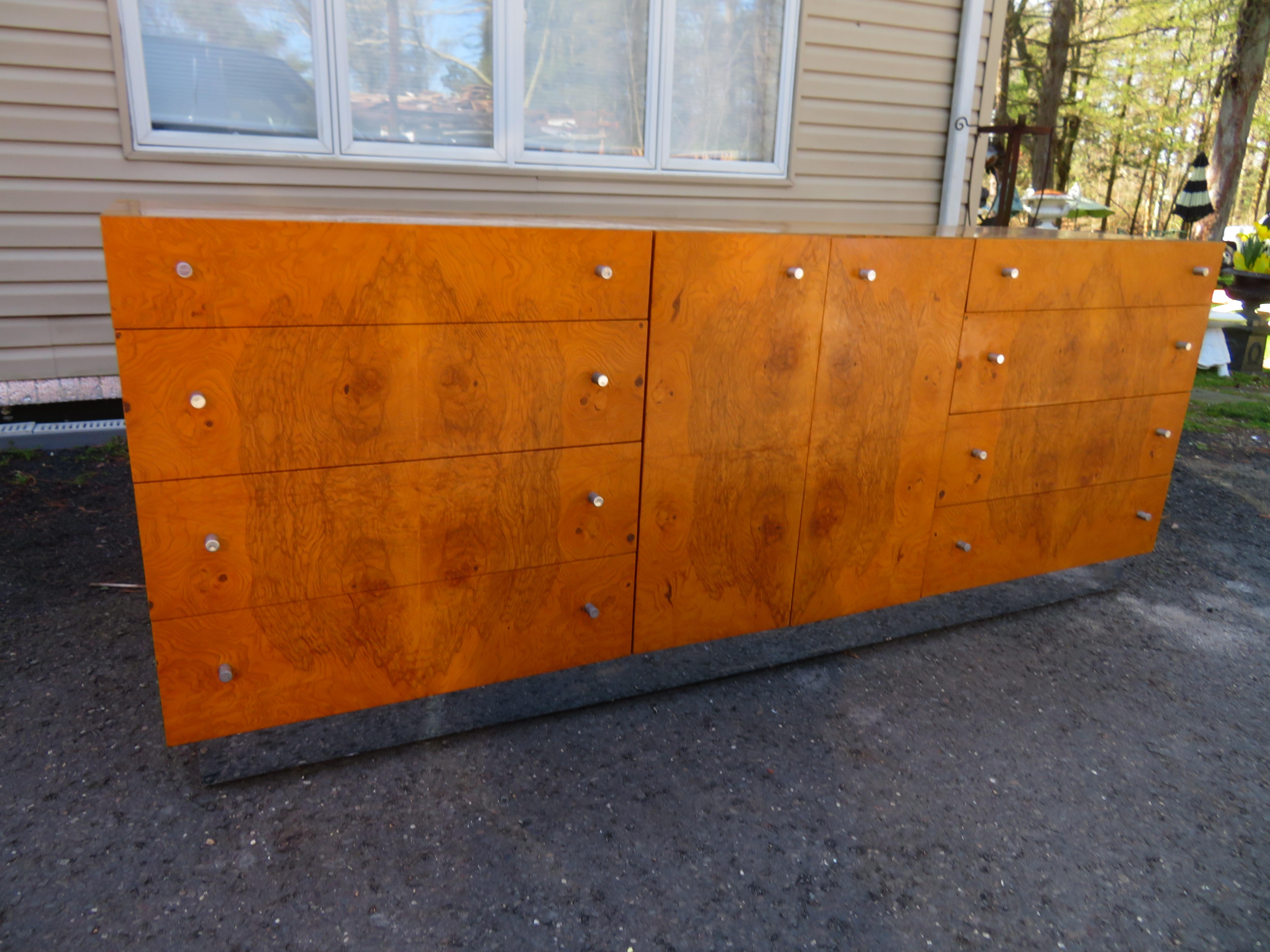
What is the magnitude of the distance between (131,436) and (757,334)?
1415 millimetres

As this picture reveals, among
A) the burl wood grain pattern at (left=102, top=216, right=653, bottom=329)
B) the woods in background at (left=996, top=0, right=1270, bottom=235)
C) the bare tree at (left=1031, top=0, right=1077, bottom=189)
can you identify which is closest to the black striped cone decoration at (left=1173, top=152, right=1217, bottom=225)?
the bare tree at (left=1031, top=0, right=1077, bottom=189)

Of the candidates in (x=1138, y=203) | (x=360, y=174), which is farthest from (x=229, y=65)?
(x=1138, y=203)

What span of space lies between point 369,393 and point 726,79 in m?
3.68

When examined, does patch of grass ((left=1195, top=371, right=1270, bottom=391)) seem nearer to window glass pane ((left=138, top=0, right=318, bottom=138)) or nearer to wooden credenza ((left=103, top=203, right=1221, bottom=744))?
wooden credenza ((left=103, top=203, right=1221, bottom=744))

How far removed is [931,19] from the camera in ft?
16.5

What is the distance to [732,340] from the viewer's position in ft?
7.13

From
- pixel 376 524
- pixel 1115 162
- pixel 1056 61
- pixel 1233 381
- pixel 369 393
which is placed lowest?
pixel 1233 381

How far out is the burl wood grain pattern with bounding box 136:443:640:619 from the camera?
1715mm

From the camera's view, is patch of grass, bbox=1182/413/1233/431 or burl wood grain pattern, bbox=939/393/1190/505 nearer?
burl wood grain pattern, bbox=939/393/1190/505

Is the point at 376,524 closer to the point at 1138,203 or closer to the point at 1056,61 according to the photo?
the point at 1056,61

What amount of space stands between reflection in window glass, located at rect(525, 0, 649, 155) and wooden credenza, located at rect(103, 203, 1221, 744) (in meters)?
2.48

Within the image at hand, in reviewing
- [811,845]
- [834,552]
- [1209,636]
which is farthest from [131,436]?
[1209,636]

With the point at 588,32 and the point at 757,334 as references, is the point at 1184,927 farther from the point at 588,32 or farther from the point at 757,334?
the point at 588,32

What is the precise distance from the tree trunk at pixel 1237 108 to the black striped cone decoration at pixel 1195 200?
877 mm
